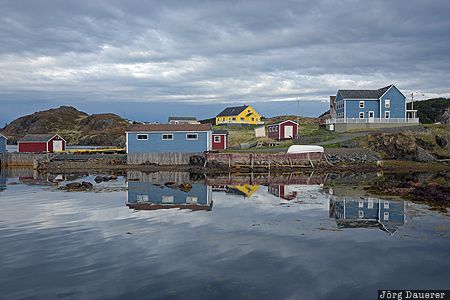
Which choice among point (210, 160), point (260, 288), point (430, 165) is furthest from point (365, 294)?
point (430, 165)

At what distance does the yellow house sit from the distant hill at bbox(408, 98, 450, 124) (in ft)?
135

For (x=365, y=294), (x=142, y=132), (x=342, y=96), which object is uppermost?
→ (x=342, y=96)

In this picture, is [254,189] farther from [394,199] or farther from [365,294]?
[365,294]

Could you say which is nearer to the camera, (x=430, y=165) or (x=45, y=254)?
(x=45, y=254)

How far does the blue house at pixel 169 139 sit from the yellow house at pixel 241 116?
158 feet

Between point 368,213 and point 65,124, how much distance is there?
541 feet

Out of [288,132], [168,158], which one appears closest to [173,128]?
[168,158]

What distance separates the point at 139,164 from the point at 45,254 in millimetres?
36542

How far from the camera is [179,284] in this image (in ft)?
41.4

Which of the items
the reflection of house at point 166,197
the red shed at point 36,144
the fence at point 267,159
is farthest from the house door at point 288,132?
the red shed at point 36,144

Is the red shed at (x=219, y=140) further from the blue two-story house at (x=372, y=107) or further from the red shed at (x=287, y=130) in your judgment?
the blue two-story house at (x=372, y=107)

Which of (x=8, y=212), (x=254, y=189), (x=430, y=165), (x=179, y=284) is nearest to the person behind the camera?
(x=179, y=284)

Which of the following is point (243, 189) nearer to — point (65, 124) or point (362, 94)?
point (362, 94)

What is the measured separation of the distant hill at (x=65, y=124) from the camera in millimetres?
149625
